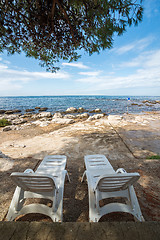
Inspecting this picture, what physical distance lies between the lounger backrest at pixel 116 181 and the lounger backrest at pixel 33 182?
0.73 meters

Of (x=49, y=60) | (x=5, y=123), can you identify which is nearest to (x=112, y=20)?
(x=49, y=60)

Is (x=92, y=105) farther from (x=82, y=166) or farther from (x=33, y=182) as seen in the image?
(x=33, y=182)

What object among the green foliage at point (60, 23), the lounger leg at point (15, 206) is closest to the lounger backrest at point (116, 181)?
the lounger leg at point (15, 206)

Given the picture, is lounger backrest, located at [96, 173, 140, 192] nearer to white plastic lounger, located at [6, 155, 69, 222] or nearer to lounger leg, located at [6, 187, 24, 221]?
white plastic lounger, located at [6, 155, 69, 222]

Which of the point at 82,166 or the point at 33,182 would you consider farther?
the point at 82,166

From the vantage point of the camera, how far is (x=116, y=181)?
1.68m

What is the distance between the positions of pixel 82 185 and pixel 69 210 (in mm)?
702

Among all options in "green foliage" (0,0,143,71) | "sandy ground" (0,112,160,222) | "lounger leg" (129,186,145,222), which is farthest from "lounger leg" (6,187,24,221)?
"green foliage" (0,0,143,71)

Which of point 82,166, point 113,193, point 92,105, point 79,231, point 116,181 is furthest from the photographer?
point 92,105

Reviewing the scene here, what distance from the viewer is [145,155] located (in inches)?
166

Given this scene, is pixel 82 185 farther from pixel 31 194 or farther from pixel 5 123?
pixel 5 123

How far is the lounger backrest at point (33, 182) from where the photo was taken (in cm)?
156

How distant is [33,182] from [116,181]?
123cm

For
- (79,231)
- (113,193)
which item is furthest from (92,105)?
(79,231)
